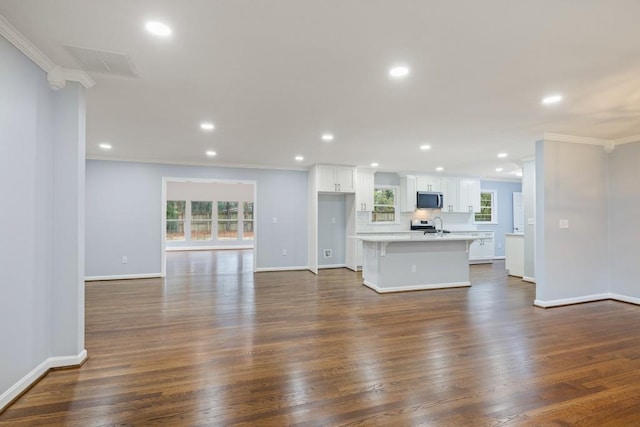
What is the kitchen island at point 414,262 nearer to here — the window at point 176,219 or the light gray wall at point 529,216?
the light gray wall at point 529,216

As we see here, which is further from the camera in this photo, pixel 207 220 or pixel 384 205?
pixel 207 220

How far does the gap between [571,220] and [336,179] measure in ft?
13.7

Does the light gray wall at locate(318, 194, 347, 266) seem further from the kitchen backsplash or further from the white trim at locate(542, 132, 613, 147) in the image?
the white trim at locate(542, 132, 613, 147)

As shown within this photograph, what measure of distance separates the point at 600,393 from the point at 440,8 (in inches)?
111

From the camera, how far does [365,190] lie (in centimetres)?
736

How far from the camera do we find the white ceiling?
179cm

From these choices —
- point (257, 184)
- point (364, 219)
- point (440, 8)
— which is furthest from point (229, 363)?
point (364, 219)

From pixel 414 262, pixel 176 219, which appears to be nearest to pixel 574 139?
pixel 414 262

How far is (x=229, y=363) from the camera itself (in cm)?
265

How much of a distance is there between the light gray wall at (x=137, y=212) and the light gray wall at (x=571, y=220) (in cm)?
498

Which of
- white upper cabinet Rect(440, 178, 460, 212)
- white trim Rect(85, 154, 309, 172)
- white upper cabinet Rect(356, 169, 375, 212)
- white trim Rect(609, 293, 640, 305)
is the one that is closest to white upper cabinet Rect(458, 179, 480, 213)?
white upper cabinet Rect(440, 178, 460, 212)

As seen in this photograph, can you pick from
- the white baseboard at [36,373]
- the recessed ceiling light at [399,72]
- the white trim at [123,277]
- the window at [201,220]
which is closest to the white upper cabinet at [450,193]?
the recessed ceiling light at [399,72]

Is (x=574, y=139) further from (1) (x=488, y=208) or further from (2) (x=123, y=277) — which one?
(2) (x=123, y=277)

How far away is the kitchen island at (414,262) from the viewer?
16.9ft
